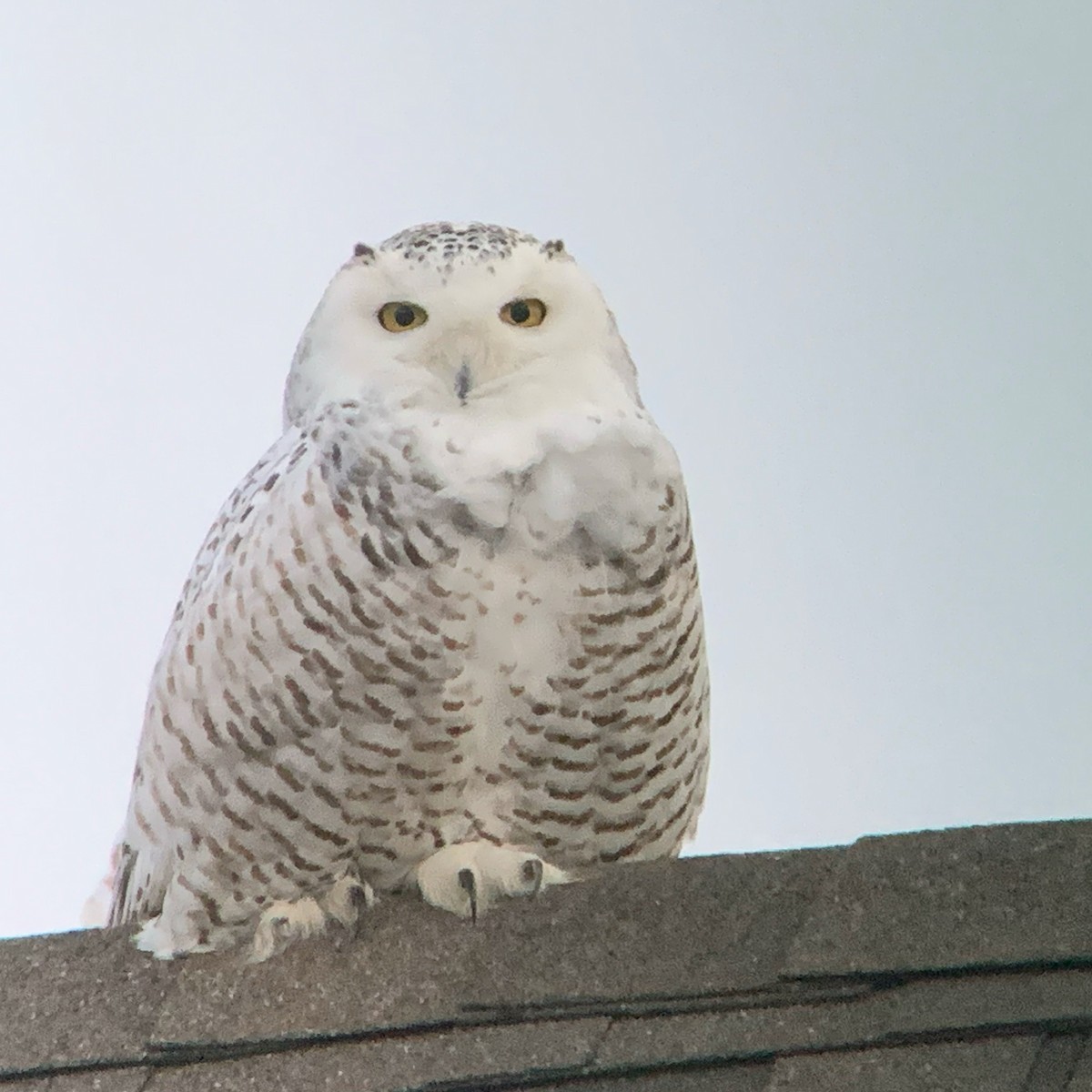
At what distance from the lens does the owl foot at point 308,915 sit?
1.59m

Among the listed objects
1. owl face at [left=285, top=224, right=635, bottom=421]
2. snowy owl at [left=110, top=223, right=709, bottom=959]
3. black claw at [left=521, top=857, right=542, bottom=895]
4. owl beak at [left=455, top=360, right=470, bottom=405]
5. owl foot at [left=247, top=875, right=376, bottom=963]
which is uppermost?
owl face at [left=285, top=224, right=635, bottom=421]

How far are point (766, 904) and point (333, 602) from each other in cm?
45

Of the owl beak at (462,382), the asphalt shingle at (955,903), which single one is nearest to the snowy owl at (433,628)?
the owl beak at (462,382)

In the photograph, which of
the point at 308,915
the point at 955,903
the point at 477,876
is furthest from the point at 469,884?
the point at 955,903

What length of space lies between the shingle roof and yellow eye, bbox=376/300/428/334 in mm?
526

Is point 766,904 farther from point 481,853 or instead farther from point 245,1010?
point 245,1010

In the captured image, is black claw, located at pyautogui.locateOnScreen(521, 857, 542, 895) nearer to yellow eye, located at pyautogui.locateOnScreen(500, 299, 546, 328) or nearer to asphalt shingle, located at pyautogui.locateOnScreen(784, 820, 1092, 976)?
asphalt shingle, located at pyautogui.locateOnScreen(784, 820, 1092, 976)

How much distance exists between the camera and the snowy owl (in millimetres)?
1570

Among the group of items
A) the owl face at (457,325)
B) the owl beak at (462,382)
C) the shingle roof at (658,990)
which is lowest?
the shingle roof at (658,990)

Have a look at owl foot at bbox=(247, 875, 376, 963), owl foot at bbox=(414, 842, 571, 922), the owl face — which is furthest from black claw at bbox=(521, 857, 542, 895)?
the owl face

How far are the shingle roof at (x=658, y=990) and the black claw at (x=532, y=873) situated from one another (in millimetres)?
42

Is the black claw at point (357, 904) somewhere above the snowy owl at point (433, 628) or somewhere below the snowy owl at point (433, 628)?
below

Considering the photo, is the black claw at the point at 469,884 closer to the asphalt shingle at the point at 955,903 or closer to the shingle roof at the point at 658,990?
the shingle roof at the point at 658,990

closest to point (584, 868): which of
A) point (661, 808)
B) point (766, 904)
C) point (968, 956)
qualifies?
point (661, 808)
